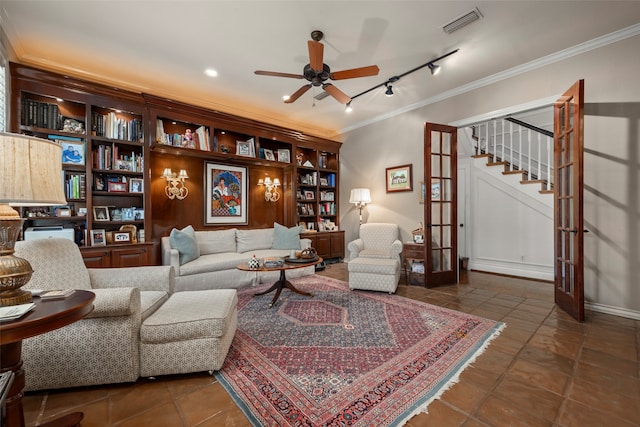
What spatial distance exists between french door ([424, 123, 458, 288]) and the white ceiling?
2.66ft

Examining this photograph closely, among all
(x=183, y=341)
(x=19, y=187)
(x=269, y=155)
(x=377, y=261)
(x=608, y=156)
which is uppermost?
(x=269, y=155)

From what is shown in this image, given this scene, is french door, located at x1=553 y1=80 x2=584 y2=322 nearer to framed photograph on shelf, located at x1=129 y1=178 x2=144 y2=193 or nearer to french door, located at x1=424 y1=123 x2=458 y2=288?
french door, located at x1=424 y1=123 x2=458 y2=288

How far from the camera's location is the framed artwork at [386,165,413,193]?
4.59 metres

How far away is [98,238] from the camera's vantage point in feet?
10.9

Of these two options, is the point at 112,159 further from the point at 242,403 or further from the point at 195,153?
the point at 242,403

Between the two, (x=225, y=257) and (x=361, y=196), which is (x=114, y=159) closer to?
(x=225, y=257)

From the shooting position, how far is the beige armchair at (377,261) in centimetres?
342

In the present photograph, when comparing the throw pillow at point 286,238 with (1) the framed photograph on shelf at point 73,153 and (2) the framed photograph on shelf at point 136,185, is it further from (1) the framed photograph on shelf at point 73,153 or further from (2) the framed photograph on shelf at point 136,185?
(1) the framed photograph on shelf at point 73,153

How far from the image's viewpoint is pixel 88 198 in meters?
3.26

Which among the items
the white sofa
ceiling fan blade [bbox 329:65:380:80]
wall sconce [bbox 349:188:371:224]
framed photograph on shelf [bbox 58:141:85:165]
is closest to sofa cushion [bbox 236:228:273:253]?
the white sofa

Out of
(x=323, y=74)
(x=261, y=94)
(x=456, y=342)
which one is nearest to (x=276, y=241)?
(x=261, y=94)

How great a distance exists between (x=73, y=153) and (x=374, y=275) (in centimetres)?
406

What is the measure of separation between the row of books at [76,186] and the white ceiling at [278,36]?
4.47 feet

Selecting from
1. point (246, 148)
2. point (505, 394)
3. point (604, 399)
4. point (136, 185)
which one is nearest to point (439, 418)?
point (505, 394)
